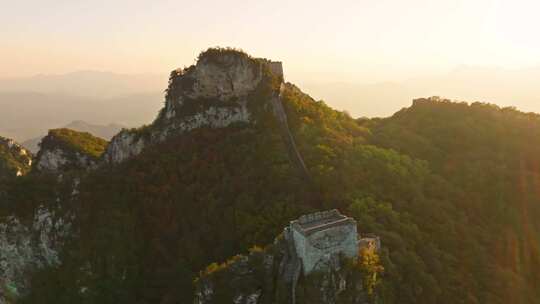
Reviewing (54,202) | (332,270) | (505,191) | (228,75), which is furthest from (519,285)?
(54,202)

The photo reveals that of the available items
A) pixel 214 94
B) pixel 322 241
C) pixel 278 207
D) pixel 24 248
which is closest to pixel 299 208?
pixel 278 207

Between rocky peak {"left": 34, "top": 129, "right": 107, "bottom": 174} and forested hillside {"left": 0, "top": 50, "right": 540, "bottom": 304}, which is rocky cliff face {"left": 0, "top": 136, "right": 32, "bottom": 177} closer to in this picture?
rocky peak {"left": 34, "top": 129, "right": 107, "bottom": 174}

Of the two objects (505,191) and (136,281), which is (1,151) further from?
(505,191)

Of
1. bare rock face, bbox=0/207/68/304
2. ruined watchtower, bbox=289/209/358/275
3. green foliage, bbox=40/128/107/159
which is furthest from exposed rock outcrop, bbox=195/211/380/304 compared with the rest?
green foliage, bbox=40/128/107/159

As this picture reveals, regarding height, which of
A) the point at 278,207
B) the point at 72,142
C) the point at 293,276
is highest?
the point at 72,142

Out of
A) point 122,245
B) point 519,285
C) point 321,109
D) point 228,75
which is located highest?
point 228,75

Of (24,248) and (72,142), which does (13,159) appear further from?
(24,248)

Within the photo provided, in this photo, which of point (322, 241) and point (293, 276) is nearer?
point (322, 241)
